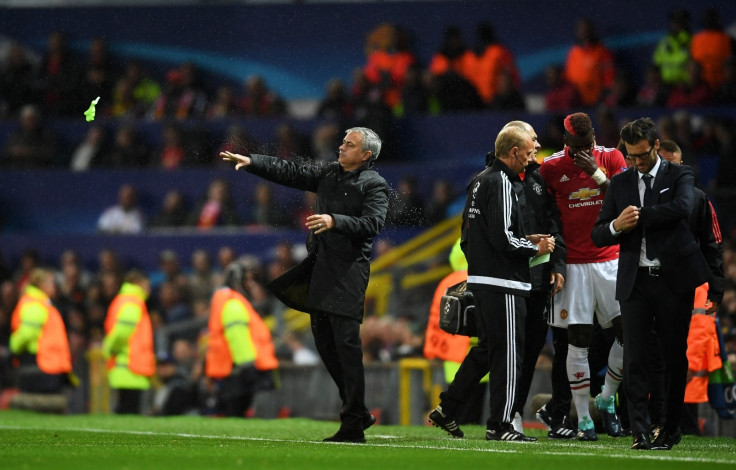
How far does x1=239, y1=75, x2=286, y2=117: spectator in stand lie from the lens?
1964 centimetres

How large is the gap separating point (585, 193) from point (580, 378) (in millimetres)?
1309

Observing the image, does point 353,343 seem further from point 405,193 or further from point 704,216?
point 405,193

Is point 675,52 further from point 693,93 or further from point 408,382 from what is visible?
point 408,382

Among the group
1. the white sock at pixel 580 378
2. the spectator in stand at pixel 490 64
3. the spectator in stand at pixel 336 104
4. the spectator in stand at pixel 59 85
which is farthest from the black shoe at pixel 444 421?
the spectator in stand at pixel 59 85

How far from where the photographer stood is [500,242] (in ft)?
27.5

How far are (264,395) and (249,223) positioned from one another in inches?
152

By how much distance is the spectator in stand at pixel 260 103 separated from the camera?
1964 centimetres

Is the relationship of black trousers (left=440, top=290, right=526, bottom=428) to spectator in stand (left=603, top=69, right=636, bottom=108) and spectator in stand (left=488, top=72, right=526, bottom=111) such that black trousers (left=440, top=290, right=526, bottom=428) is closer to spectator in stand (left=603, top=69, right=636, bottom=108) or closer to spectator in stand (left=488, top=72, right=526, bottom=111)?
spectator in stand (left=603, top=69, right=636, bottom=108)

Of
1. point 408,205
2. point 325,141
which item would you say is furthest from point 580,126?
point 325,141

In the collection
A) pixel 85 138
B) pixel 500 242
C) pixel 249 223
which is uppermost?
pixel 85 138

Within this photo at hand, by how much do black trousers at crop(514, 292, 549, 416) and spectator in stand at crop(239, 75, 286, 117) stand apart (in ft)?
36.4

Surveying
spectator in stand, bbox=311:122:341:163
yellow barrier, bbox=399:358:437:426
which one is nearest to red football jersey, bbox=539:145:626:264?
yellow barrier, bbox=399:358:437:426

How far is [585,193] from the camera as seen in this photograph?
916 cm

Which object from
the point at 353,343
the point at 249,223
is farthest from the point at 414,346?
the point at 353,343
